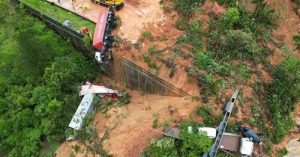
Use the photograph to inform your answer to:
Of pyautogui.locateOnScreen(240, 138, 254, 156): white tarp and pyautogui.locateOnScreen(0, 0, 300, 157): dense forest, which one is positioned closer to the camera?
pyautogui.locateOnScreen(240, 138, 254, 156): white tarp

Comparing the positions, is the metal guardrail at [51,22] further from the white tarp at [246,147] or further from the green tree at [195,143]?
the white tarp at [246,147]

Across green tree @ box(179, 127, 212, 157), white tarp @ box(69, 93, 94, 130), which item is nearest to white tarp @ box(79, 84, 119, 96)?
white tarp @ box(69, 93, 94, 130)


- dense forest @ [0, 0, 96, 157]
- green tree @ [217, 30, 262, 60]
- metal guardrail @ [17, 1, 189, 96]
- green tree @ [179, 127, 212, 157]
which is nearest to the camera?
green tree @ [179, 127, 212, 157]

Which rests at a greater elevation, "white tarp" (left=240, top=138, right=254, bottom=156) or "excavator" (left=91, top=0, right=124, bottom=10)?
"excavator" (left=91, top=0, right=124, bottom=10)

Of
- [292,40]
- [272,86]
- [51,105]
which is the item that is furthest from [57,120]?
[292,40]

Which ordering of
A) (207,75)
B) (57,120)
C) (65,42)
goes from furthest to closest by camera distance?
(65,42) → (57,120) → (207,75)

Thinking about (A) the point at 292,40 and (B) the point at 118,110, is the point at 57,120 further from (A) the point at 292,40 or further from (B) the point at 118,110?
(A) the point at 292,40

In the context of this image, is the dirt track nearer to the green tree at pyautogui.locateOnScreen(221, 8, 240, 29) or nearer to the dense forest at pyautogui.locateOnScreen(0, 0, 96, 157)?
the dense forest at pyautogui.locateOnScreen(0, 0, 96, 157)
